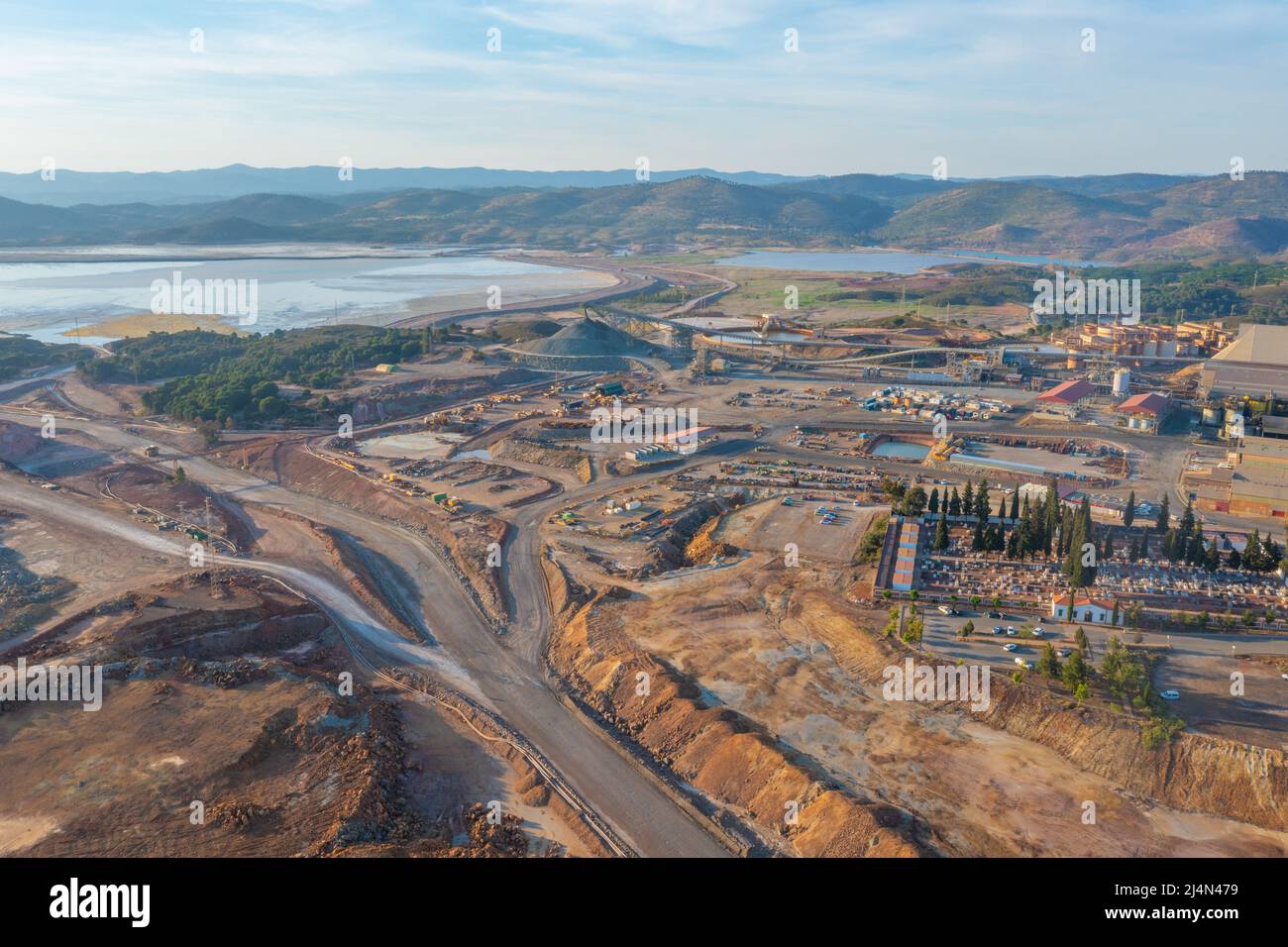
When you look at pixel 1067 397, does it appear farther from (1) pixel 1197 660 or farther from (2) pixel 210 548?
(2) pixel 210 548

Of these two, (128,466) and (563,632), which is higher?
(128,466)

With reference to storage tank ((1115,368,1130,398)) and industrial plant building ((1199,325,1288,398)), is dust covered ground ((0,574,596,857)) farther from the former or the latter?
industrial plant building ((1199,325,1288,398))

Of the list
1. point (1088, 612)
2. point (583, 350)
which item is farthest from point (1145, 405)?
point (583, 350)

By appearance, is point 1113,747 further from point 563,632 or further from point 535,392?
point 535,392

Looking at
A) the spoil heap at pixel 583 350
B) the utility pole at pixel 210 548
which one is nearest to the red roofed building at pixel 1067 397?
the spoil heap at pixel 583 350

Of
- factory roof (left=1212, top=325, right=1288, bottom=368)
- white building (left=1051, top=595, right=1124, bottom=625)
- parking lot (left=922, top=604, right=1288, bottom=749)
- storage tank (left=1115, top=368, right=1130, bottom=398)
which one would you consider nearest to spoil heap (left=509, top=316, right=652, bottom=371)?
storage tank (left=1115, top=368, right=1130, bottom=398)

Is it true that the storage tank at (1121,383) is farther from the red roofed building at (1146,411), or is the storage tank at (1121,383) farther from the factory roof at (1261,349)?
the factory roof at (1261,349)
